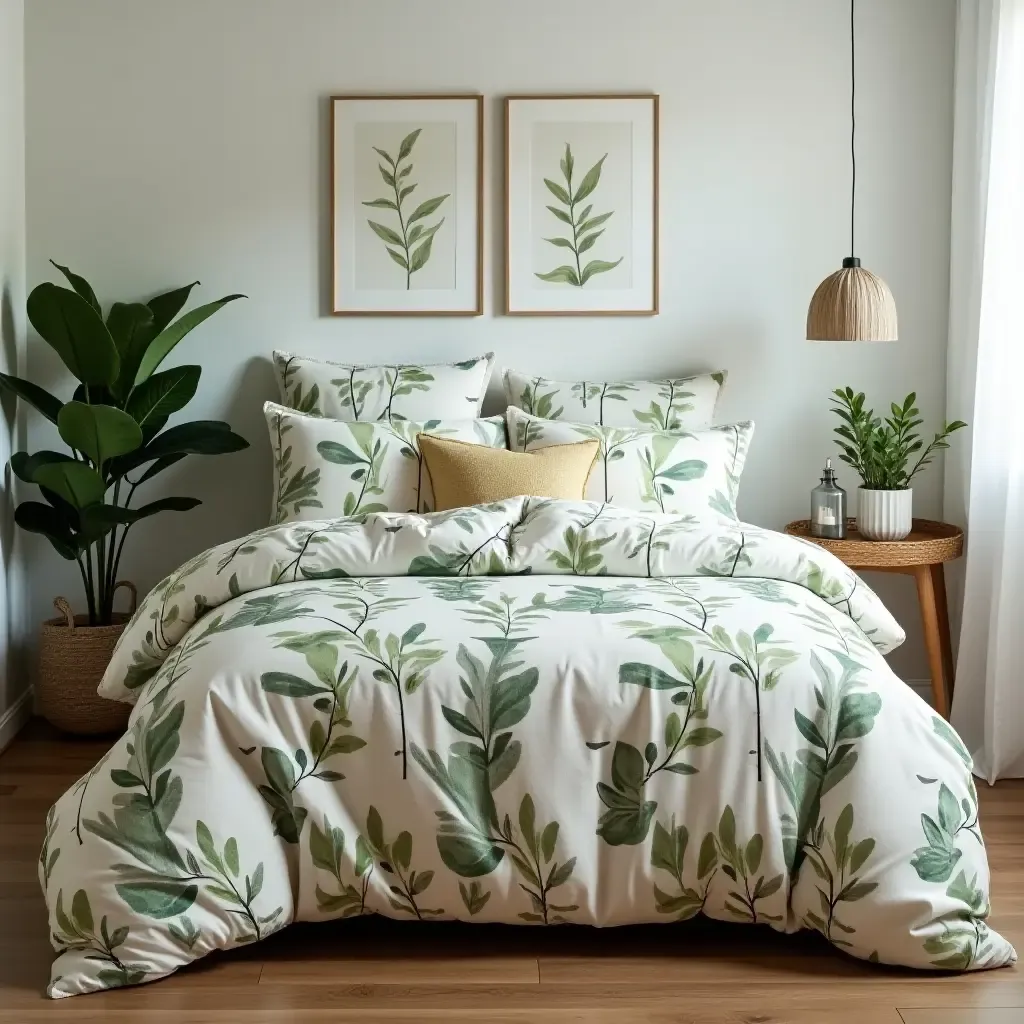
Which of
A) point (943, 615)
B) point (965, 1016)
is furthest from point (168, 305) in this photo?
point (965, 1016)

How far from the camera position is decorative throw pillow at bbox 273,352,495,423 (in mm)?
3850

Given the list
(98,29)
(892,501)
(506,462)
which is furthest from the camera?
(98,29)

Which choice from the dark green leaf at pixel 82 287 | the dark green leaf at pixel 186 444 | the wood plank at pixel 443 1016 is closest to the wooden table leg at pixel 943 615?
the wood plank at pixel 443 1016

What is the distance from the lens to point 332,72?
400 cm

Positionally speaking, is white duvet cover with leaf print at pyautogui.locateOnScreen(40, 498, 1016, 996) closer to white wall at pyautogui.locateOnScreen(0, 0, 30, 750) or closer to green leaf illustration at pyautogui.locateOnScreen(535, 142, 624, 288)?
white wall at pyautogui.locateOnScreen(0, 0, 30, 750)

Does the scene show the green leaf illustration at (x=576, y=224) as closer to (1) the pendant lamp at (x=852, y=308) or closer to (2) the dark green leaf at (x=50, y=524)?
(1) the pendant lamp at (x=852, y=308)

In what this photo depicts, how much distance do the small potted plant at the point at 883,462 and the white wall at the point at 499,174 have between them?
0.25 m

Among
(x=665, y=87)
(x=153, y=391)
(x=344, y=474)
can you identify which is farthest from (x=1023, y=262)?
(x=153, y=391)

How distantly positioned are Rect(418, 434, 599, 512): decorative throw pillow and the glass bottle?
28.5 inches

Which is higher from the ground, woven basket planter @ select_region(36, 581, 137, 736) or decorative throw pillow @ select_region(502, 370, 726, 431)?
decorative throw pillow @ select_region(502, 370, 726, 431)

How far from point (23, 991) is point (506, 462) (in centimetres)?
177

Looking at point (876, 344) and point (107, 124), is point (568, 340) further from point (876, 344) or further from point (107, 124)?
point (107, 124)

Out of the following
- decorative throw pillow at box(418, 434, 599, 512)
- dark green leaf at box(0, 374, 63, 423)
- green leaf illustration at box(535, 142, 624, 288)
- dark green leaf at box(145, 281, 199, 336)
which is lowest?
→ decorative throw pillow at box(418, 434, 599, 512)

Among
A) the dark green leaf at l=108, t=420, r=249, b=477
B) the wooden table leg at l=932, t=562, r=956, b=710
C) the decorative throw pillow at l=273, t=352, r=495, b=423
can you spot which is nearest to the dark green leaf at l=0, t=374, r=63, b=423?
the dark green leaf at l=108, t=420, r=249, b=477
